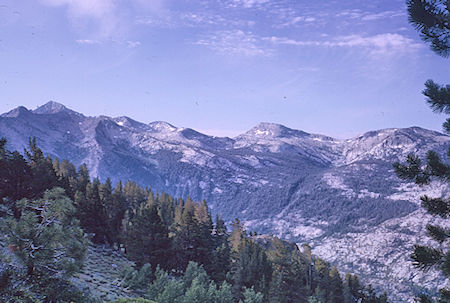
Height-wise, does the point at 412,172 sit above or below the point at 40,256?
above

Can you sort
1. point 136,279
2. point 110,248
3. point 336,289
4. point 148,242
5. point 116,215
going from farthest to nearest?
point 336,289 → point 116,215 → point 110,248 → point 148,242 → point 136,279

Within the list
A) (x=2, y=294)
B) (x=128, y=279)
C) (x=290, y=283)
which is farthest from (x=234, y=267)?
(x=2, y=294)

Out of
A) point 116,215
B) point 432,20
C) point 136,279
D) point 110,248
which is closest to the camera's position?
point 432,20

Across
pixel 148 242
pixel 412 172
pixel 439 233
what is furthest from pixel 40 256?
pixel 148 242

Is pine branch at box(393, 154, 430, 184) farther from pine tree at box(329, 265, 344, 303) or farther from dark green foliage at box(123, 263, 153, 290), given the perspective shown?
pine tree at box(329, 265, 344, 303)

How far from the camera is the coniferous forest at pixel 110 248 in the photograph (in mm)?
18281

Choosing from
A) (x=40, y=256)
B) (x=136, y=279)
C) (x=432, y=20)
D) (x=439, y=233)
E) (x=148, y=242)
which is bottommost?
(x=136, y=279)

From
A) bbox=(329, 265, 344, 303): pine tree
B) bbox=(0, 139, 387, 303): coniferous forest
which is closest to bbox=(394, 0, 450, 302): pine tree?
bbox=(0, 139, 387, 303): coniferous forest

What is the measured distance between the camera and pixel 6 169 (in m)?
40.0

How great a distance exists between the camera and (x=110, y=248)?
57.6m

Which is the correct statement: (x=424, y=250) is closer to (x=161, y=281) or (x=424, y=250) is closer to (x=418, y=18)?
(x=418, y=18)

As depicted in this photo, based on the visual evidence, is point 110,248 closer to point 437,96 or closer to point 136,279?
point 136,279

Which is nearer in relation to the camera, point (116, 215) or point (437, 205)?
point (437, 205)

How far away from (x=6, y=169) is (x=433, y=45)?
46726 millimetres
